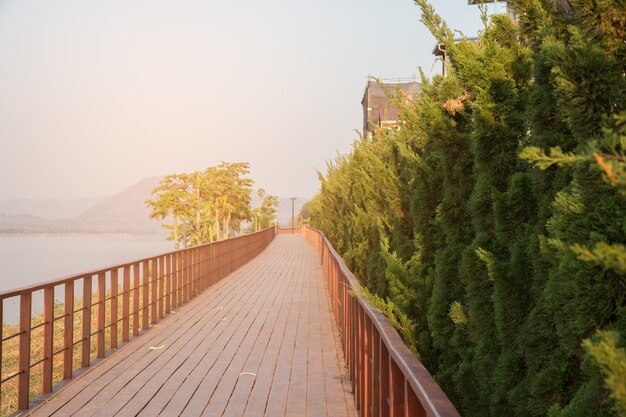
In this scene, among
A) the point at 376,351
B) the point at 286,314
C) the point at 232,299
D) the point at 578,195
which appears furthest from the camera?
the point at 232,299

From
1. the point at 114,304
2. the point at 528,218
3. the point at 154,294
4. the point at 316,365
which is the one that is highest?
the point at 528,218

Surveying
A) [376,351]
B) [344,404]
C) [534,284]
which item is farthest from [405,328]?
[534,284]

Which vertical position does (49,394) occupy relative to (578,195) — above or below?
below

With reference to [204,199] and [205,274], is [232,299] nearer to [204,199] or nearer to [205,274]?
[205,274]

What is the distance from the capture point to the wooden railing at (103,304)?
6336 millimetres

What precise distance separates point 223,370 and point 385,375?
4217 mm

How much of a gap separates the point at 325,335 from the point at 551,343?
762 centimetres

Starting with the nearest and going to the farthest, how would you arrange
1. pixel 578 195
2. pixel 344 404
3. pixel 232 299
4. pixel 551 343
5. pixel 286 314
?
pixel 578 195 < pixel 551 343 < pixel 344 404 < pixel 286 314 < pixel 232 299

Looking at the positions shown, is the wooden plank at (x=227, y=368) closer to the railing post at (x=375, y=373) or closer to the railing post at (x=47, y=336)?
the railing post at (x=47, y=336)

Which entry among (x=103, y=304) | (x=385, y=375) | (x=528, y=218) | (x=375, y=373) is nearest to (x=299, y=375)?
(x=103, y=304)

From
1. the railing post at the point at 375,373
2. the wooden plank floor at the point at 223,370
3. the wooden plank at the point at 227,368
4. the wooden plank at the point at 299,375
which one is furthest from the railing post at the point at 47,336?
the railing post at the point at 375,373

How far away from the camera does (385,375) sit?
4.30 metres

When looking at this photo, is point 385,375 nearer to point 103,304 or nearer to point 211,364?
point 211,364

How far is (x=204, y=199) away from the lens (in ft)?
245
